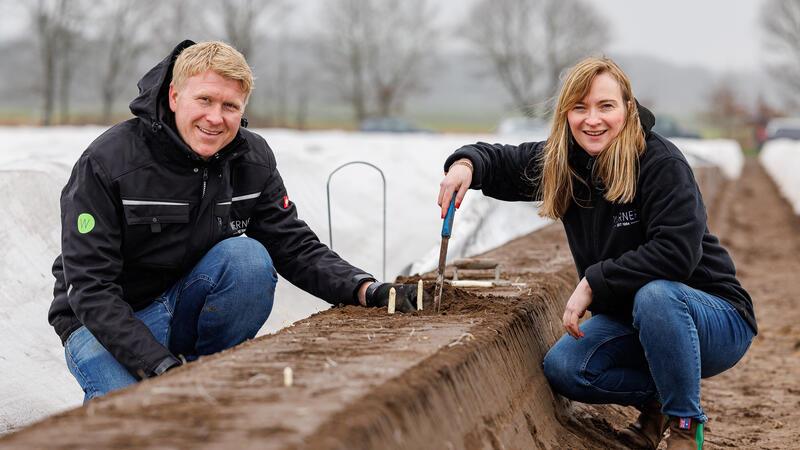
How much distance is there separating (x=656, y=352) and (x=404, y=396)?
1351 mm

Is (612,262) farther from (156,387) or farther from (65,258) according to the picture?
(65,258)

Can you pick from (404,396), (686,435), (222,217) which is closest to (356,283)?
(222,217)

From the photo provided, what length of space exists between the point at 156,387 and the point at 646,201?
1.98 metres

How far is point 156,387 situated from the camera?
2895 mm

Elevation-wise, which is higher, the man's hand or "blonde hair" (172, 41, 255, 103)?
"blonde hair" (172, 41, 255, 103)

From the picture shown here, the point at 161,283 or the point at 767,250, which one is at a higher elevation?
the point at 161,283

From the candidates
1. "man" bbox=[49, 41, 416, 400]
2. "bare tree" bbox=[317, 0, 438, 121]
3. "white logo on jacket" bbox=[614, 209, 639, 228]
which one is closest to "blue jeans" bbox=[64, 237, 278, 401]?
"man" bbox=[49, 41, 416, 400]

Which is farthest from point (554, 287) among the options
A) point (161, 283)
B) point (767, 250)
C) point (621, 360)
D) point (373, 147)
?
point (767, 250)

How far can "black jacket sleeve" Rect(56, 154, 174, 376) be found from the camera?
12.2ft

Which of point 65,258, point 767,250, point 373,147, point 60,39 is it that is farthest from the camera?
point 60,39

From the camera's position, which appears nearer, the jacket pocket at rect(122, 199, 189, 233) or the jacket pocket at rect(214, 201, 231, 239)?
the jacket pocket at rect(122, 199, 189, 233)

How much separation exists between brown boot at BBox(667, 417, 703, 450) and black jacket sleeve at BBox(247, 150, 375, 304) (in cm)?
148

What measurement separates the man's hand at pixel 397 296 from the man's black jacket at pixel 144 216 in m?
0.10

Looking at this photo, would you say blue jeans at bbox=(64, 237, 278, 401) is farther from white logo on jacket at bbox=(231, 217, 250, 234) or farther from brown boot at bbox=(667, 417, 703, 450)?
brown boot at bbox=(667, 417, 703, 450)
